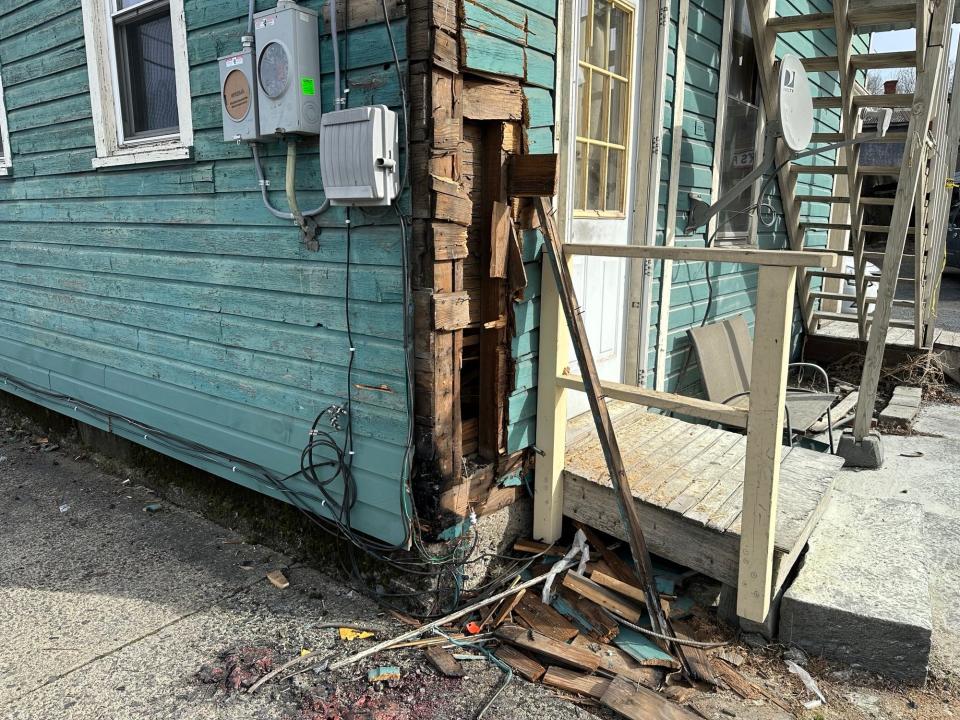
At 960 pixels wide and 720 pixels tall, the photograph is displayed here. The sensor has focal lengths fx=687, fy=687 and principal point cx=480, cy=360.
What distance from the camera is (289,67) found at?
2.63m

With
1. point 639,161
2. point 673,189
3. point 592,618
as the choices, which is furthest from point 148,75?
point 592,618

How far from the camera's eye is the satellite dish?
14.3ft

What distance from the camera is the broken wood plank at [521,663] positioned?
8.38 ft

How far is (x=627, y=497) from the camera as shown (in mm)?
2799

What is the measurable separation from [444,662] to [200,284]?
7.33 ft

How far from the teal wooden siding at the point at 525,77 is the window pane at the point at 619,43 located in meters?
0.81

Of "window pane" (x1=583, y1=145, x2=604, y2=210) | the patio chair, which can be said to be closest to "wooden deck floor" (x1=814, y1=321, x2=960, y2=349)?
the patio chair

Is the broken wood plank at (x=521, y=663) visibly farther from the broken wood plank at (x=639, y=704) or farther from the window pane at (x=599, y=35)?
the window pane at (x=599, y=35)

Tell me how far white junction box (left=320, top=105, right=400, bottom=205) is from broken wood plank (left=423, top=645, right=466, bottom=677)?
5.60 ft

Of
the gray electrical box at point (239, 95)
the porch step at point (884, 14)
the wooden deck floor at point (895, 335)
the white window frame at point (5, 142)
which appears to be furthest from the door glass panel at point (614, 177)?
the wooden deck floor at point (895, 335)

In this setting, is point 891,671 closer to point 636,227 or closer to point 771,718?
point 771,718

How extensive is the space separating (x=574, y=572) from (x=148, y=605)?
6.17 feet

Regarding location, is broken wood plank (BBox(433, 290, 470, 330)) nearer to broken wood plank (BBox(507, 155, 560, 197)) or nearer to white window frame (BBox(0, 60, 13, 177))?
broken wood plank (BBox(507, 155, 560, 197))

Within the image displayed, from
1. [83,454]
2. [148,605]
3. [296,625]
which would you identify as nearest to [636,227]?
[296,625]
